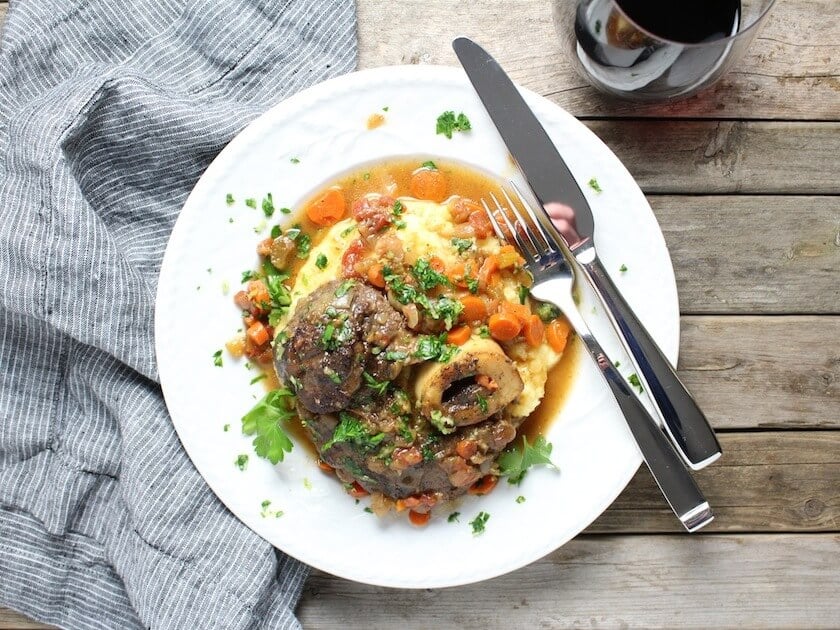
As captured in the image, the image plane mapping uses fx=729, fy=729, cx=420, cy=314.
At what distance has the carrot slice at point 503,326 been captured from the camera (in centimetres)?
431

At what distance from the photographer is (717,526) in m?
5.08

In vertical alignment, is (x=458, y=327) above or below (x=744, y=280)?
above

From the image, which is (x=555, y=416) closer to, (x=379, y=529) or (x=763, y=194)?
(x=379, y=529)

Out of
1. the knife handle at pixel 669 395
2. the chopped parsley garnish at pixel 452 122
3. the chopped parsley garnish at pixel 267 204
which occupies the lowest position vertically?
the knife handle at pixel 669 395

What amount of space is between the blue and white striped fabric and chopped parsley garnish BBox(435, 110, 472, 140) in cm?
79

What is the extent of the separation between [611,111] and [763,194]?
1.20 meters

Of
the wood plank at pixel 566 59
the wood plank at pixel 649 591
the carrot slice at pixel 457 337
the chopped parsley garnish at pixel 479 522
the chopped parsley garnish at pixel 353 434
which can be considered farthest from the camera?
the wood plank at pixel 649 591

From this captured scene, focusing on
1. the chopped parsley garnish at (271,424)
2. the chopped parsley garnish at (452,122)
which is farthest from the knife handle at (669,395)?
the chopped parsley garnish at (271,424)

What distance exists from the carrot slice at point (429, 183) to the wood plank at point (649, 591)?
257 centimetres

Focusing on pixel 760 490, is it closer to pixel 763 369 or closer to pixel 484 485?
pixel 763 369

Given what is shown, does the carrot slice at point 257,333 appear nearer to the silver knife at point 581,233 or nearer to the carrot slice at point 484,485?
the carrot slice at point 484,485

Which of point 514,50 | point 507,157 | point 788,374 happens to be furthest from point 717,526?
point 514,50

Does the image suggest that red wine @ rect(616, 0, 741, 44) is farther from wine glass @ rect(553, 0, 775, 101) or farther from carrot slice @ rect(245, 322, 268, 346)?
carrot slice @ rect(245, 322, 268, 346)

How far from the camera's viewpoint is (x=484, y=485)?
4605 mm
